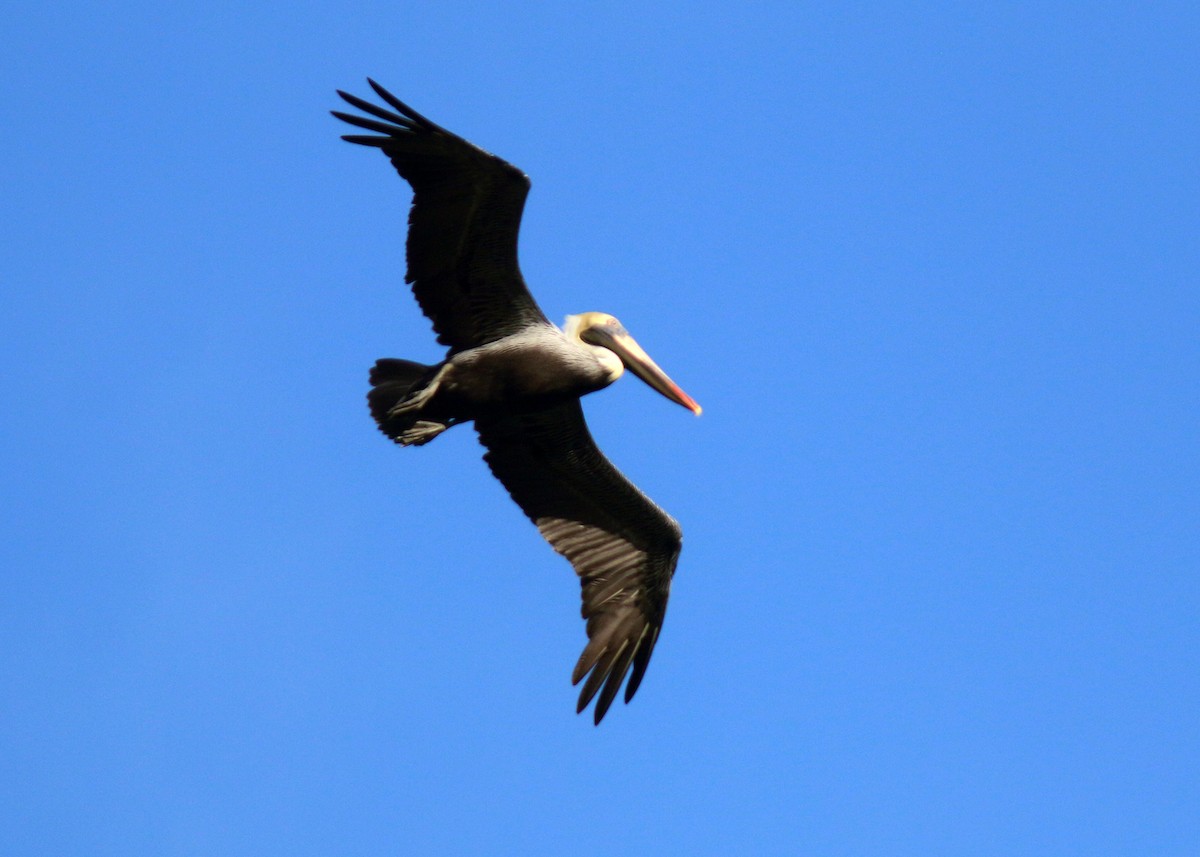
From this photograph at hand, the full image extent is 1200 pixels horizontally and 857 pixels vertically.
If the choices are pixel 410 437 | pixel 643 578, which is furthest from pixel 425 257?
pixel 643 578

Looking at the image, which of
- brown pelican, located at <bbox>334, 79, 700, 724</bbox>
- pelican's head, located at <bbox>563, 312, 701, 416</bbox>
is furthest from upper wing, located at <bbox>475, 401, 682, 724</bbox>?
pelican's head, located at <bbox>563, 312, 701, 416</bbox>

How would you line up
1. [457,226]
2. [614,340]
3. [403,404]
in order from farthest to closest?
[614,340] → [403,404] → [457,226]

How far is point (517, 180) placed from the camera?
9.95 metres

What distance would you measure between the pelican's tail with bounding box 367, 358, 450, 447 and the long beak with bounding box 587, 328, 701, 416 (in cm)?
152

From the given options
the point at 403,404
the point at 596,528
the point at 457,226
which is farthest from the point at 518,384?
the point at 596,528

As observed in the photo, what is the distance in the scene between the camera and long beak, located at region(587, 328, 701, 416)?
11477 millimetres

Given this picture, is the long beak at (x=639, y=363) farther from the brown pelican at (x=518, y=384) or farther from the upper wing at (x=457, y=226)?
the upper wing at (x=457, y=226)

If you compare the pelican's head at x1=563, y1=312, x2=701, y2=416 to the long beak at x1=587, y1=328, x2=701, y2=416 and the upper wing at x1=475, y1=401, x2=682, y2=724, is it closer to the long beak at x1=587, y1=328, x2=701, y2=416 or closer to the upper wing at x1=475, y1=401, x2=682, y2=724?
the long beak at x1=587, y1=328, x2=701, y2=416

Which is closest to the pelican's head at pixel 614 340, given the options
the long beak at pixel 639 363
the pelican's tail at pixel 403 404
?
the long beak at pixel 639 363

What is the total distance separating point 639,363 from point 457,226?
209 centimetres

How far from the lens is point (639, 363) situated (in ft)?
37.9

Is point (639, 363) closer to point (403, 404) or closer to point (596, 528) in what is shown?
point (596, 528)

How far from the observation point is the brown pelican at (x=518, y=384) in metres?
9.89

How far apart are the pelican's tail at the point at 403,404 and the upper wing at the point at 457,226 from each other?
1.19 ft
